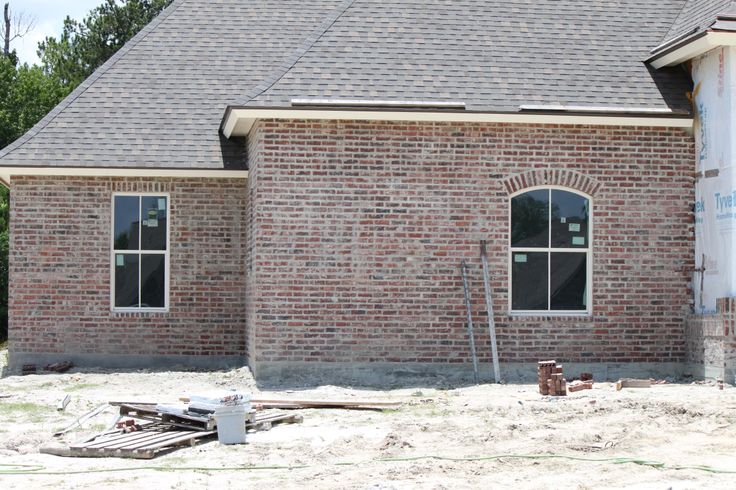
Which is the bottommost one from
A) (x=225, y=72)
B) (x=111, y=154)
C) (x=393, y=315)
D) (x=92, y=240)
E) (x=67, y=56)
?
(x=393, y=315)

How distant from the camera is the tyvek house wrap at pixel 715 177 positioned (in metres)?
15.9

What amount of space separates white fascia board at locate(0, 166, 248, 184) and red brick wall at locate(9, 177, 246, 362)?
25 cm

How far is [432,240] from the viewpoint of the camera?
54.2 ft

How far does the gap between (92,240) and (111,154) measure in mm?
1514

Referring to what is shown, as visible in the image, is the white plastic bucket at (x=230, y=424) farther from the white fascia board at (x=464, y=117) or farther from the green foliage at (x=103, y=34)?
the green foliage at (x=103, y=34)

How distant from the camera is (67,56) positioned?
46.7m

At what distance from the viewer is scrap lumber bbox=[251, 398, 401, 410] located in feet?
44.3

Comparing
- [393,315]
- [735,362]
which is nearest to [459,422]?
[393,315]

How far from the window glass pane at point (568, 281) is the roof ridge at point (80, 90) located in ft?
29.1

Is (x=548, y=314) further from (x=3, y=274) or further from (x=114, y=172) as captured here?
(x=3, y=274)

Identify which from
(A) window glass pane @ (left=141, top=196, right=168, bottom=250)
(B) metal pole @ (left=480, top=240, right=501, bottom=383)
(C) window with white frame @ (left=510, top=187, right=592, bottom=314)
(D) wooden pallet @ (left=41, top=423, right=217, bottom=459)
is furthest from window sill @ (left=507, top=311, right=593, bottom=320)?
(D) wooden pallet @ (left=41, top=423, right=217, bottom=459)

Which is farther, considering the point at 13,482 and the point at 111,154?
the point at 111,154

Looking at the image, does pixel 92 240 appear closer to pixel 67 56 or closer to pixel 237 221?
pixel 237 221

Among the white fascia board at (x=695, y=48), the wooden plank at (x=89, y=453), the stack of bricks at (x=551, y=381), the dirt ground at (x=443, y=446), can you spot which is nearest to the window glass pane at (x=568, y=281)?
the dirt ground at (x=443, y=446)
